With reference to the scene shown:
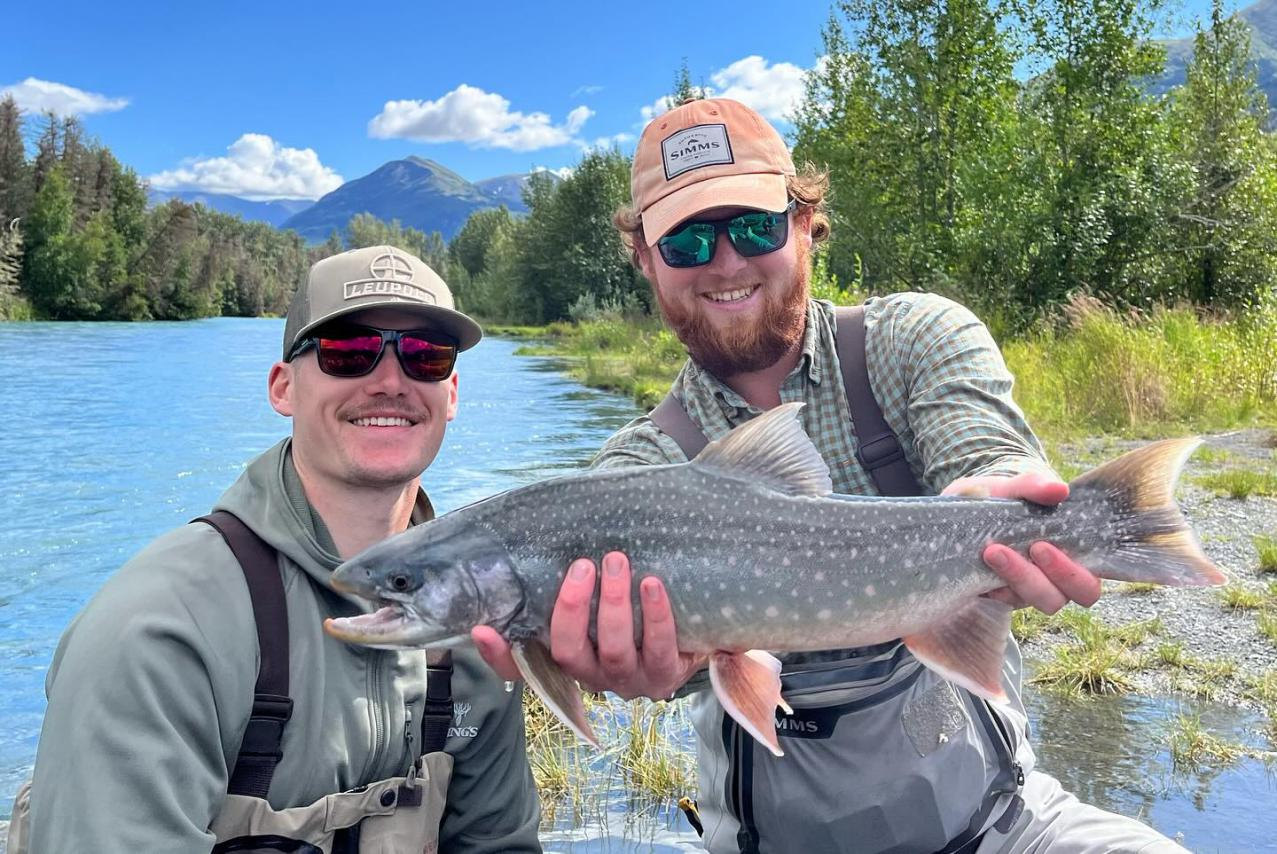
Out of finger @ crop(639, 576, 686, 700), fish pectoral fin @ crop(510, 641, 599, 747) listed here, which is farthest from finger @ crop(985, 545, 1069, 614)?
fish pectoral fin @ crop(510, 641, 599, 747)

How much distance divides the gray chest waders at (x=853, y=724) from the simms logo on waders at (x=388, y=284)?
36.8 inches

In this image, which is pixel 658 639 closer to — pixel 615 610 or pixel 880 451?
pixel 615 610

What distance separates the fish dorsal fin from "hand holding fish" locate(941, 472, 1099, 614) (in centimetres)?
42

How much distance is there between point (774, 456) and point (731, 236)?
1.04 meters

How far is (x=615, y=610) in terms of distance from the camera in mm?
2734

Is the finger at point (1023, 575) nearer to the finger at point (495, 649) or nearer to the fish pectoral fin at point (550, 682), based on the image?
the fish pectoral fin at point (550, 682)

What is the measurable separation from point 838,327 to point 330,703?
200 cm

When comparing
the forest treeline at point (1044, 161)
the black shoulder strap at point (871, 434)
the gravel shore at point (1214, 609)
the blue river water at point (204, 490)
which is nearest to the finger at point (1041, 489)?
the black shoulder strap at point (871, 434)

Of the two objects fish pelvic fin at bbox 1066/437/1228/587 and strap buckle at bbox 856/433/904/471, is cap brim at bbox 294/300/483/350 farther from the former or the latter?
fish pelvic fin at bbox 1066/437/1228/587

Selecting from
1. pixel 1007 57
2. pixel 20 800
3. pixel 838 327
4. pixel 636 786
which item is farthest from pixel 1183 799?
pixel 1007 57

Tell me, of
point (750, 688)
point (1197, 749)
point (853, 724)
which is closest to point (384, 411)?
point (750, 688)

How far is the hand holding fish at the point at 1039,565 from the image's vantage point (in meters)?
2.69

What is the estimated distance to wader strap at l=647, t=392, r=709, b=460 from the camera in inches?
136

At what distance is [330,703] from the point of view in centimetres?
287
